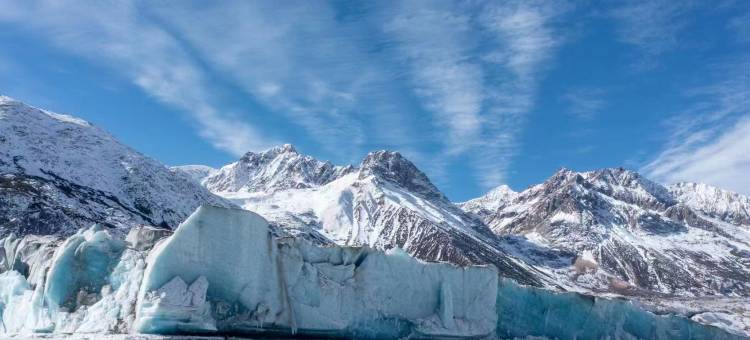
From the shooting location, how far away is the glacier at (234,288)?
28.1 m

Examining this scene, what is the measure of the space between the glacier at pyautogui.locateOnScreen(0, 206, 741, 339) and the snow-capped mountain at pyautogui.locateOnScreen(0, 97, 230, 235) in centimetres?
6781

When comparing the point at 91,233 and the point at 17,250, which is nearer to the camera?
the point at 91,233

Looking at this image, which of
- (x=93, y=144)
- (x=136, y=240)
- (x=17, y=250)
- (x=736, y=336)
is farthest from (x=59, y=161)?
(x=736, y=336)

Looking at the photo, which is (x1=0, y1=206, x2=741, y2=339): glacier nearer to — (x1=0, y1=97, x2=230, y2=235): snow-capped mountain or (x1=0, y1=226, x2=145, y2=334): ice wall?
(x1=0, y1=226, x2=145, y2=334): ice wall

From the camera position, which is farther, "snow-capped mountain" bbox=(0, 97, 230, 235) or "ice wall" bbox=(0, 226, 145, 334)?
"snow-capped mountain" bbox=(0, 97, 230, 235)

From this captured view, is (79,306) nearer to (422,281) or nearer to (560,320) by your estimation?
(422,281)

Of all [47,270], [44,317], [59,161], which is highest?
[59,161]

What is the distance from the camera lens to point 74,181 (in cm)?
12862

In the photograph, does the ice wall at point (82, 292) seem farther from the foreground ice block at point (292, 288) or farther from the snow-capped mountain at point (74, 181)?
the snow-capped mountain at point (74, 181)

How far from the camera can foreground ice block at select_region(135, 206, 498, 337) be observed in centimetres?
2806

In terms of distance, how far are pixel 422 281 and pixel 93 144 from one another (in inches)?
5117

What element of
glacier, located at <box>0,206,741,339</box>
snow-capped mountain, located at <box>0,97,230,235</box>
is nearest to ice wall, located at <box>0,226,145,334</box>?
glacier, located at <box>0,206,741,339</box>

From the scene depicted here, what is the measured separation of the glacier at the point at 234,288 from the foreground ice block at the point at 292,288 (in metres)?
0.05

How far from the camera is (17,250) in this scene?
37.8 meters
